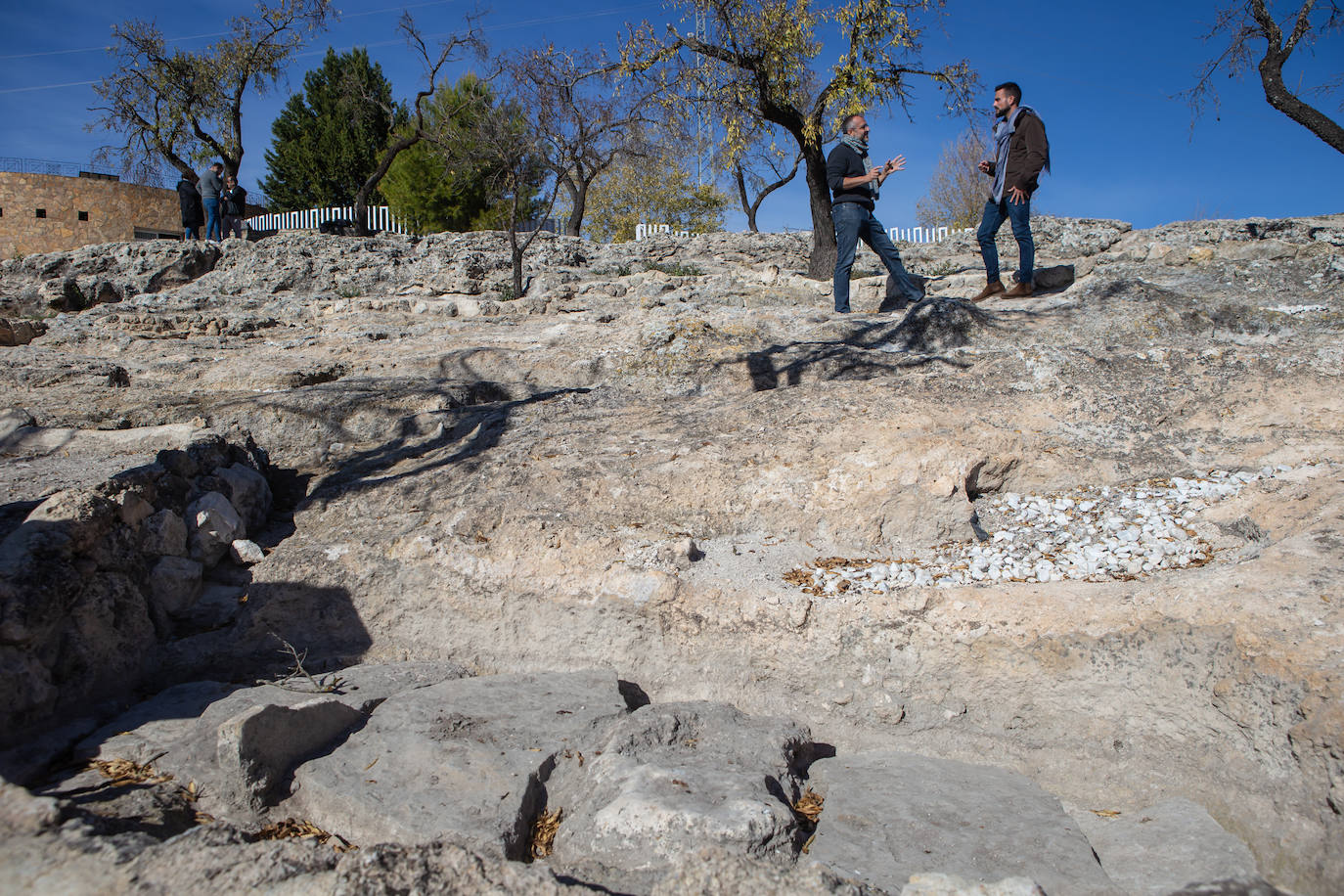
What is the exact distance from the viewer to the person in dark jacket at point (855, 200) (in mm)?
6211

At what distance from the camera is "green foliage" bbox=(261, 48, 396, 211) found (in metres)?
27.0

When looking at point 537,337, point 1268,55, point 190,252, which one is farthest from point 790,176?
point 537,337

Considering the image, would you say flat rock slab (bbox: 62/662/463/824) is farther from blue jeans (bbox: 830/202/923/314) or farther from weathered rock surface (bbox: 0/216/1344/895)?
blue jeans (bbox: 830/202/923/314)

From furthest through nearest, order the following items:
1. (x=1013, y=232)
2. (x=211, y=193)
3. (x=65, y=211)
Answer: (x=65, y=211) → (x=211, y=193) → (x=1013, y=232)

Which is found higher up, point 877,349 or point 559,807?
point 877,349

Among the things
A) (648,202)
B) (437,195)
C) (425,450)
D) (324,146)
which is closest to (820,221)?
(425,450)

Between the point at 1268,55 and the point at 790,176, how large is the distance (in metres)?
14.0

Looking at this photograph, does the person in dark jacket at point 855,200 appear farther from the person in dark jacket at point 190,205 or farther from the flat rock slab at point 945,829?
Answer: the person in dark jacket at point 190,205

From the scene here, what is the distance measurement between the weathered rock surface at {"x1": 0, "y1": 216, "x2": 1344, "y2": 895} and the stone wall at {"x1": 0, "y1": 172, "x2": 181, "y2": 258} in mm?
19947

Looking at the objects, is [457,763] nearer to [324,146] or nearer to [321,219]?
[321,219]

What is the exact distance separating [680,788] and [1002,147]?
569 centimetres

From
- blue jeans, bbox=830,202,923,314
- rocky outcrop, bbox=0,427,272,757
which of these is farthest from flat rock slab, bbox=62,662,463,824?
blue jeans, bbox=830,202,923,314

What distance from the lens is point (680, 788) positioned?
2.11m

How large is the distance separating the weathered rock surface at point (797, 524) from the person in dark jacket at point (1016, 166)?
66 centimetres
